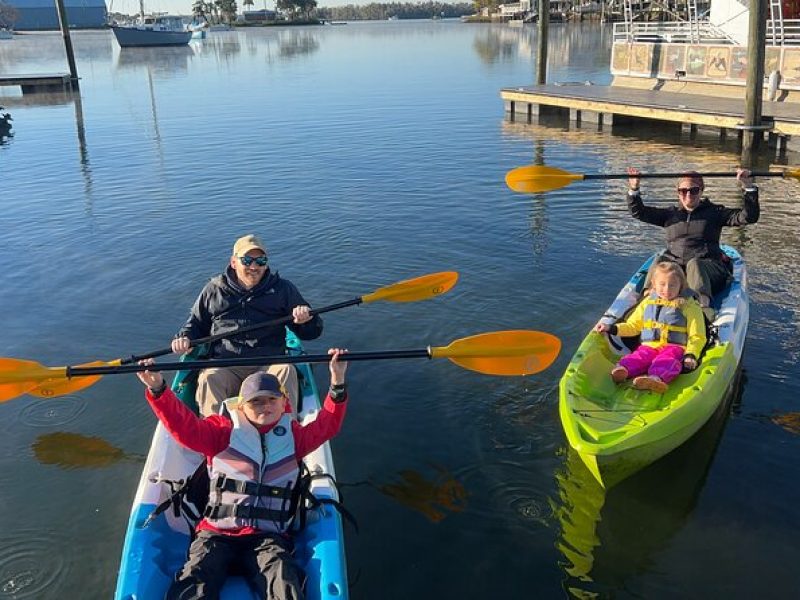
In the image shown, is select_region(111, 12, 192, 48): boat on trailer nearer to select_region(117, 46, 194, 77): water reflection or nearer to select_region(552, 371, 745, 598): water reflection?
select_region(117, 46, 194, 77): water reflection

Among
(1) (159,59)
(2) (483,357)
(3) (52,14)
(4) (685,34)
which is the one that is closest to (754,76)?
(4) (685,34)

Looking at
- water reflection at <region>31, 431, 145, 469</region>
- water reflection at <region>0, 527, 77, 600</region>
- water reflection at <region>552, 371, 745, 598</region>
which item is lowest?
water reflection at <region>552, 371, 745, 598</region>

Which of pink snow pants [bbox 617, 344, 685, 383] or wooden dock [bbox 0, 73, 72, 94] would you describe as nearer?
pink snow pants [bbox 617, 344, 685, 383]

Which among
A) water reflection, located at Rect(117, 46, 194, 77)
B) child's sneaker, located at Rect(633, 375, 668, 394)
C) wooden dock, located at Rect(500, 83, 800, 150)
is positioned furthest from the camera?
water reflection, located at Rect(117, 46, 194, 77)

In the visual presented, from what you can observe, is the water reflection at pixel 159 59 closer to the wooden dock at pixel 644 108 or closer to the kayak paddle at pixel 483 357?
the wooden dock at pixel 644 108

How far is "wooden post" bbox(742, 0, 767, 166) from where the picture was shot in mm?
15352

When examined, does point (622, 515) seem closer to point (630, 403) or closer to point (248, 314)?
point (630, 403)

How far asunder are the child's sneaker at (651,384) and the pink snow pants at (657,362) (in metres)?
0.08

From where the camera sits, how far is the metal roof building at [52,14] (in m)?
129

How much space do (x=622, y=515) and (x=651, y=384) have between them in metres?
1.15

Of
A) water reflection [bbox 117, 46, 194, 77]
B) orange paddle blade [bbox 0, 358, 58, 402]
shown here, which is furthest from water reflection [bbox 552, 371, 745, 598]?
water reflection [bbox 117, 46, 194, 77]

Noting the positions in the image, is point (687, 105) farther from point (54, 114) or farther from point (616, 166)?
point (54, 114)

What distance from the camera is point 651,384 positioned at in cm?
605

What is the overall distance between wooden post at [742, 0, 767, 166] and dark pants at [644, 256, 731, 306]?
9978 millimetres
